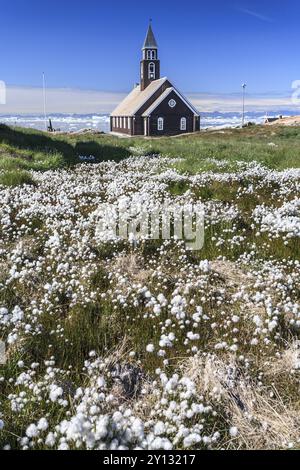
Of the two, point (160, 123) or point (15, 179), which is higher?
point (160, 123)

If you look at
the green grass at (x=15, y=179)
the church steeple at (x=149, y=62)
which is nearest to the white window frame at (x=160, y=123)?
the church steeple at (x=149, y=62)

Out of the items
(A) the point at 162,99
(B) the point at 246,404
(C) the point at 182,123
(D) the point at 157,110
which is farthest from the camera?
(C) the point at 182,123

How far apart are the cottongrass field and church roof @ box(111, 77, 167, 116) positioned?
209 feet

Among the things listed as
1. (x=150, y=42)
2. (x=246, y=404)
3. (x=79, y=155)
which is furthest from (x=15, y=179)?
(x=150, y=42)

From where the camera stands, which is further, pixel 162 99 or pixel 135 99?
pixel 135 99

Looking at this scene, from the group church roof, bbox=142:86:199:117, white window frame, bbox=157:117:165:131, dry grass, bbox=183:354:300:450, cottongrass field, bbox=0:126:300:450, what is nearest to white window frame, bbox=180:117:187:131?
church roof, bbox=142:86:199:117

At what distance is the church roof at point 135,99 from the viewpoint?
229ft

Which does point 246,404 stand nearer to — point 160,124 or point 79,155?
point 79,155

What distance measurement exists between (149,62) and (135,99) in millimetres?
7016

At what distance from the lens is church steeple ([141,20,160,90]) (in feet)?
250

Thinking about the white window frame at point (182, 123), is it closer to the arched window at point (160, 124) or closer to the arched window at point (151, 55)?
the arched window at point (160, 124)

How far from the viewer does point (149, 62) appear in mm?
76250

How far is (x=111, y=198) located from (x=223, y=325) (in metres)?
7.18
